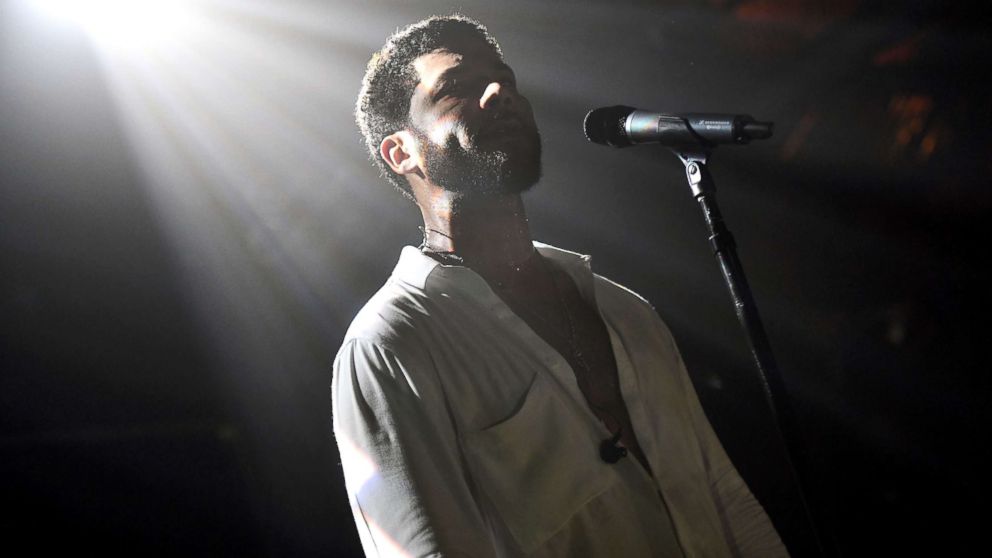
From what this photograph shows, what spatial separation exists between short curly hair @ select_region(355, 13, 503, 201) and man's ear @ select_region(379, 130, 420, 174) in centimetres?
3

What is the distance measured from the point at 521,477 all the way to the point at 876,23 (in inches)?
113

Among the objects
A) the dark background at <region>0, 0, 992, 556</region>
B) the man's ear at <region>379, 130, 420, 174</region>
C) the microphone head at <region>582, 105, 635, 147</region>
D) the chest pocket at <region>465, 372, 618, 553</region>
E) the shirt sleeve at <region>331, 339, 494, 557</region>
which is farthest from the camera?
the dark background at <region>0, 0, 992, 556</region>

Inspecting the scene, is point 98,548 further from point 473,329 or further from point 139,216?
point 473,329

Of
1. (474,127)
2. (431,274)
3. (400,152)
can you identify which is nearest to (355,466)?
(431,274)

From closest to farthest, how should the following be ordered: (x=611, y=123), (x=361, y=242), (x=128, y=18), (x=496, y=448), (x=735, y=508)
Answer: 1. (x=496, y=448)
2. (x=611, y=123)
3. (x=735, y=508)
4. (x=128, y=18)
5. (x=361, y=242)

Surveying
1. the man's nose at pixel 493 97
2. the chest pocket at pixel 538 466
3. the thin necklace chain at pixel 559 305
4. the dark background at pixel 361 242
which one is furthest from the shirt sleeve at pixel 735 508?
the dark background at pixel 361 242

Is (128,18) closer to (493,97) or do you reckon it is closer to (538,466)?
(493,97)

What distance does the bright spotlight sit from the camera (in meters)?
2.87

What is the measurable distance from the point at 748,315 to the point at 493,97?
2.68 feet

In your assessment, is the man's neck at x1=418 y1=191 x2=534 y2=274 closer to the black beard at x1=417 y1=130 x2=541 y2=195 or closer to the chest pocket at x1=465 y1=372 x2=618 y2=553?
the black beard at x1=417 y1=130 x2=541 y2=195

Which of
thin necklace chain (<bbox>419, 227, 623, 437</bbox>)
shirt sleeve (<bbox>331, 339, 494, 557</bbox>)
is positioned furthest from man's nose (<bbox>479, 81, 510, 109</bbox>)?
shirt sleeve (<bbox>331, 339, 494, 557</bbox>)

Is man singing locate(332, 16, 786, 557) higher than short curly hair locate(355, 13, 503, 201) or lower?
lower

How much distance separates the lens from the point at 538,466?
60.2 inches

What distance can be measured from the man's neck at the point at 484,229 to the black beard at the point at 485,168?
0.04 m
